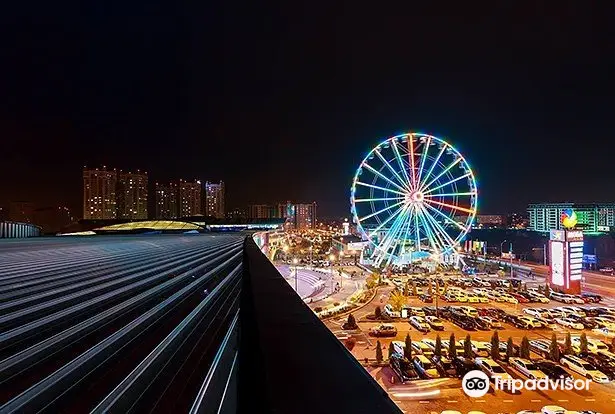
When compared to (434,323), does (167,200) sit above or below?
above

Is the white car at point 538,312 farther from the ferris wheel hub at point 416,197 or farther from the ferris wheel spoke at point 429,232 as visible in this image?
the ferris wheel hub at point 416,197

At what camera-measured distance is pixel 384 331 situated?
17.3 metres

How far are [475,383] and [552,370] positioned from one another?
2.83 meters

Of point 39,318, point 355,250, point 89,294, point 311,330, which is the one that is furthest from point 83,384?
point 355,250

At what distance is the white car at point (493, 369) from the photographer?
39.1 ft

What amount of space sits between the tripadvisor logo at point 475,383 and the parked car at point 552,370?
212 centimetres

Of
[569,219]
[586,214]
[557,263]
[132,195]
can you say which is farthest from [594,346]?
[586,214]

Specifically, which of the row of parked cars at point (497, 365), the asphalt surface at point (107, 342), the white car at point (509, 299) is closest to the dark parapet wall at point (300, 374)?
the asphalt surface at point (107, 342)

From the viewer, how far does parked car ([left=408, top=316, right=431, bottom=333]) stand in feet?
58.9

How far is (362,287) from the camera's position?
2922 cm

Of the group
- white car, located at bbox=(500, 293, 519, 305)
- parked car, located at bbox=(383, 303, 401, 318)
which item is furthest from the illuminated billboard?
parked car, located at bbox=(383, 303, 401, 318)

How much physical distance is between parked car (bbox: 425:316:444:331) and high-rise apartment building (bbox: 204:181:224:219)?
55.7 meters

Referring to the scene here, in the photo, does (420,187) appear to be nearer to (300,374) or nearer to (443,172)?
(443,172)

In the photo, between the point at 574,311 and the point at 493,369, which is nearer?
the point at 493,369
